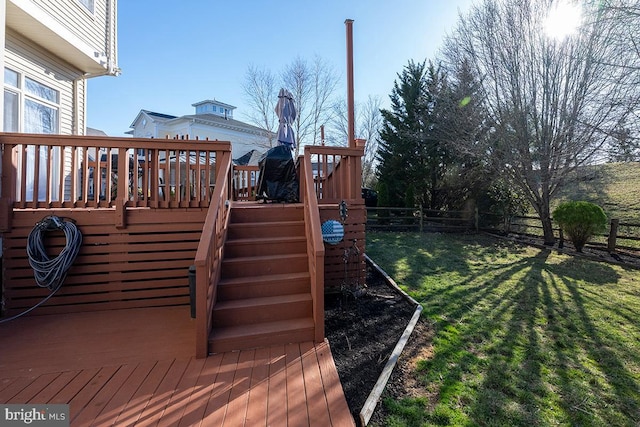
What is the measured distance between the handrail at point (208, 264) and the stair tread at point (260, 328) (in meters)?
0.12

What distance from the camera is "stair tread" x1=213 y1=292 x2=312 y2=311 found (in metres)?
3.12

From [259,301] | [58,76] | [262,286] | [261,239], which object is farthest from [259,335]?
[58,76]

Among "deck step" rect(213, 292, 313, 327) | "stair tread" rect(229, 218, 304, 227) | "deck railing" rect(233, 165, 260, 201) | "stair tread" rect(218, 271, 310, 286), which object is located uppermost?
"deck railing" rect(233, 165, 260, 201)

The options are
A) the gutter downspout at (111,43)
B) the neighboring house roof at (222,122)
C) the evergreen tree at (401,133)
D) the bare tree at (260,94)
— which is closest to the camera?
the gutter downspout at (111,43)

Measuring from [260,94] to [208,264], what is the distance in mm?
19196

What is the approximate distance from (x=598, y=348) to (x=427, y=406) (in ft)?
7.04

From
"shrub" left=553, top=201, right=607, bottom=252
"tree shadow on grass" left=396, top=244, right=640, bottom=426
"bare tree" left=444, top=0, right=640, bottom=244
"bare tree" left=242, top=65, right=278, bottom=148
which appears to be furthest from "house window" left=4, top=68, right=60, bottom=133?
"bare tree" left=242, top=65, right=278, bottom=148

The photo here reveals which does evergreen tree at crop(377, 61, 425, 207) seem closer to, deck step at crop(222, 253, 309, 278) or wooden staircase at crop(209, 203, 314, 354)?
wooden staircase at crop(209, 203, 314, 354)

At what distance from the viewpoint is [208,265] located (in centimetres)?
284

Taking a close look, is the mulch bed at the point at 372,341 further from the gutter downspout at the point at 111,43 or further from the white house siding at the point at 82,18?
the gutter downspout at the point at 111,43

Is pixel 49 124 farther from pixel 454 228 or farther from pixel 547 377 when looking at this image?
pixel 454 228

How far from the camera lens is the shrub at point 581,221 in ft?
26.6

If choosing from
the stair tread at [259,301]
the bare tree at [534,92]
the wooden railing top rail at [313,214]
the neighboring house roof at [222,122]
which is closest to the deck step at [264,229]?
the wooden railing top rail at [313,214]

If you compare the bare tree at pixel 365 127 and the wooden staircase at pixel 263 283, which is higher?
the bare tree at pixel 365 127
